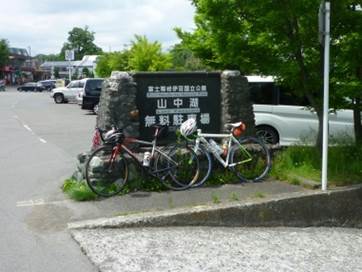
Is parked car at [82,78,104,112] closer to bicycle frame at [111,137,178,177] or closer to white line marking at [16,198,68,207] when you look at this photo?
bicycle frame at [111,137,178,177]

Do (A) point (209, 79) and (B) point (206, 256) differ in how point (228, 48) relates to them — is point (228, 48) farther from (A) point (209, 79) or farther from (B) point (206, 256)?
(B) point (206, 256)

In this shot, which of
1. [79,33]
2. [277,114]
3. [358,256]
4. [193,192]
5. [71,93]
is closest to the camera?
[358,256]

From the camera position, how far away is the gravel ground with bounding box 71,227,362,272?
5555 mm

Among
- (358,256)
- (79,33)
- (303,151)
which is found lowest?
(358,256)

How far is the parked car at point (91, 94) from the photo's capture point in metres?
28.1

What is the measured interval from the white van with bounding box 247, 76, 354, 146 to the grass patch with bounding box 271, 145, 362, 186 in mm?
3175

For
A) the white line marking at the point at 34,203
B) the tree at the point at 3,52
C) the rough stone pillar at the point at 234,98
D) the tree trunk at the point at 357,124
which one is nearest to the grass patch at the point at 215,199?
the rough stone pillar at the point at 234,98

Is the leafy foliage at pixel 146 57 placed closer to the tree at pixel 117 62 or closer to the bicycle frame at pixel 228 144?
the tree at pixel 117 62

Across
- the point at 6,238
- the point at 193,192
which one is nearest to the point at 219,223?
the point at 193,192

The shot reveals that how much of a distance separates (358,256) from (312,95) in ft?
11.9

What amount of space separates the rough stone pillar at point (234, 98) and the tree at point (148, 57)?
23.7 metres

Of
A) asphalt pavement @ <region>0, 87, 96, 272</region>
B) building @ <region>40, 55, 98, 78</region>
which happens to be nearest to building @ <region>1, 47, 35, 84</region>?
building @ <region>40, 55, 98, 78</region>

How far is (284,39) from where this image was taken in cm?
871

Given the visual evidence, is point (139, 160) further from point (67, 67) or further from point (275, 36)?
point (67, 67)
